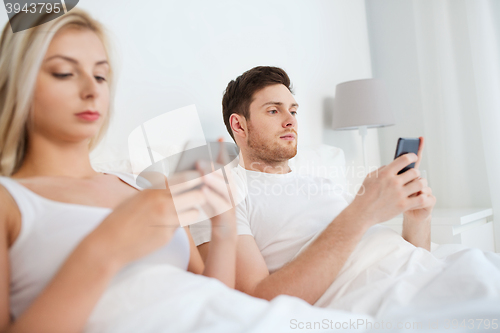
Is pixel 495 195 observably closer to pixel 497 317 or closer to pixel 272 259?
A: pixel 272 259

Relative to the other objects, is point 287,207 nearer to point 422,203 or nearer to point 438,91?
point 422,203

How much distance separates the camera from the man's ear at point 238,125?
3.59 feet

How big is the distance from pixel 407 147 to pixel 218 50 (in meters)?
0.81

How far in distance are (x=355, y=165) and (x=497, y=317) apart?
201cm

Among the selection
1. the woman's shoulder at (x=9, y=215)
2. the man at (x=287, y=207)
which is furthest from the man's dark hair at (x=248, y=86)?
the woman's shoulder at (x=9, y=215)

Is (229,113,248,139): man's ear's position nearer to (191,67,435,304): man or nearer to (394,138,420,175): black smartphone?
(191,67,435,304): man

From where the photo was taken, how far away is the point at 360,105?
197 centimetres

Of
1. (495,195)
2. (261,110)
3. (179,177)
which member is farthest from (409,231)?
(495,195)

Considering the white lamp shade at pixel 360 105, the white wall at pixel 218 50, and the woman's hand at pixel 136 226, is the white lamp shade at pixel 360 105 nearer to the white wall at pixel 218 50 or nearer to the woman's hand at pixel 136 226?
the white wall at pixel 218 50

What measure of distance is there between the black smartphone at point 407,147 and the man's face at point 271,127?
35 cm

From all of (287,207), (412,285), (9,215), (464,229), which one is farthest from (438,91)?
(9,215)

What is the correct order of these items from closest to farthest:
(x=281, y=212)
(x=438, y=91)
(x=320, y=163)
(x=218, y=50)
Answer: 1. (x=281, y=212)
2. (x=218, y=50)
3. (x=320, y=163)
4. (x=438, y=91)

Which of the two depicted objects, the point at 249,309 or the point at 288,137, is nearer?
the point at 249,309

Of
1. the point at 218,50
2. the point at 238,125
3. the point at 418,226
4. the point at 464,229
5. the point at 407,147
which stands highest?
the point at 218,50
